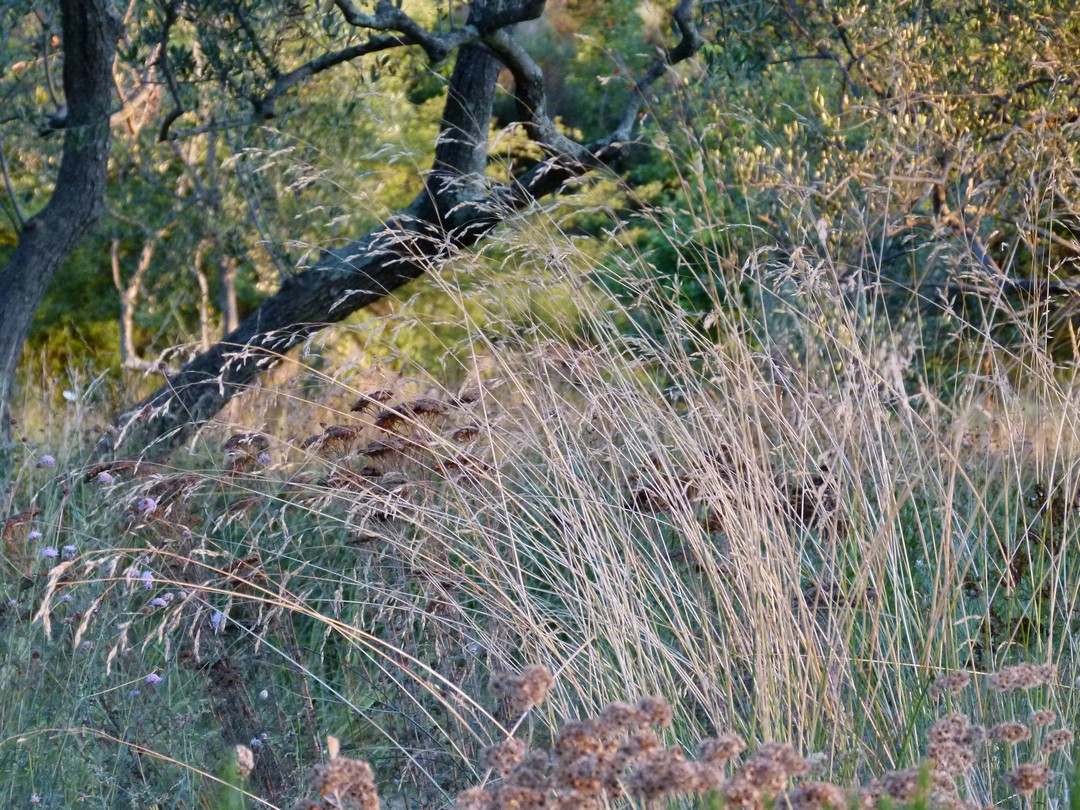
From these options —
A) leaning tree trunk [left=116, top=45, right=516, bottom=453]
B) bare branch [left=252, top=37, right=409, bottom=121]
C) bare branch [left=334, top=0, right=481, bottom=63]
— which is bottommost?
leaning tree trunk [left=116, top=45, right=516, bottom=453]

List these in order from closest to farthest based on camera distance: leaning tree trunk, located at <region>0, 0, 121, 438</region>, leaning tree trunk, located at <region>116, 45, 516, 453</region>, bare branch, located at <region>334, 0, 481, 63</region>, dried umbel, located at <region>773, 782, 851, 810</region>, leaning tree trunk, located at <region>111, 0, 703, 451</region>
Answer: dried umbel, located at <region>773, 782, 851, 810</region>
bare branch, located at <region>334, 0, 481, 63</region>
leaning tree trunk, located at <region>0, 0, 121, 438</region>
leaning tree trunk, located at <region>111, 0, 703, 451</region>
leaning tree trunk, located at <region>116, 45, 516, 453</region>

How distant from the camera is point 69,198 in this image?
17.4 feet

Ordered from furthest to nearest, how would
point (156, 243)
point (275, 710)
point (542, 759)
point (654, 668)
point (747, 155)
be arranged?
point (156, 243) < point (747, 155) < point (275, 710) < point (654, 668) < point (542, 759)

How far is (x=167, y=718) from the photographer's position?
323cm

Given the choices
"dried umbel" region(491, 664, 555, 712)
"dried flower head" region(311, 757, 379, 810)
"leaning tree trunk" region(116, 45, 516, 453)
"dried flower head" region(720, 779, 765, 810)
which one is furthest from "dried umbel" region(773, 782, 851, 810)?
"leaning tree trunk" region(116, 45, 516, 453)

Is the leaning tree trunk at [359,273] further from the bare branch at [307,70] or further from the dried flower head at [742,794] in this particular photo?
the dried flower head at [742,794]

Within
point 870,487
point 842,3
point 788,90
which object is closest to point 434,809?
point 870,487

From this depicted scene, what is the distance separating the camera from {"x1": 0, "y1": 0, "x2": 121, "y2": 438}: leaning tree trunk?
16.4 ft

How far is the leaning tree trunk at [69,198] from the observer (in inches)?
197

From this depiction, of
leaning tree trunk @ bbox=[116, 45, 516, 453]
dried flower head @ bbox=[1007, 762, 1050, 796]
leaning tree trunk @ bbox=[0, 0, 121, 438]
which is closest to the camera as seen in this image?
dried flower head @ bbox=[1007, 762, 1050, 796]

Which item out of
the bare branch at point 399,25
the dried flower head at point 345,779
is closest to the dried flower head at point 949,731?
the dried flower head at point 345,779

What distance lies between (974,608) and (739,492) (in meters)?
1.52

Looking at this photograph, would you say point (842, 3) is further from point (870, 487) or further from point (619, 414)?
point (619, 414)

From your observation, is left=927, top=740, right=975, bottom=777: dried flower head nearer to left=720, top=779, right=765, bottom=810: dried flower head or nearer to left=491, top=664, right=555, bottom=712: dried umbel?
left=720, top=779, right=765, bottom=810: dried flower head
